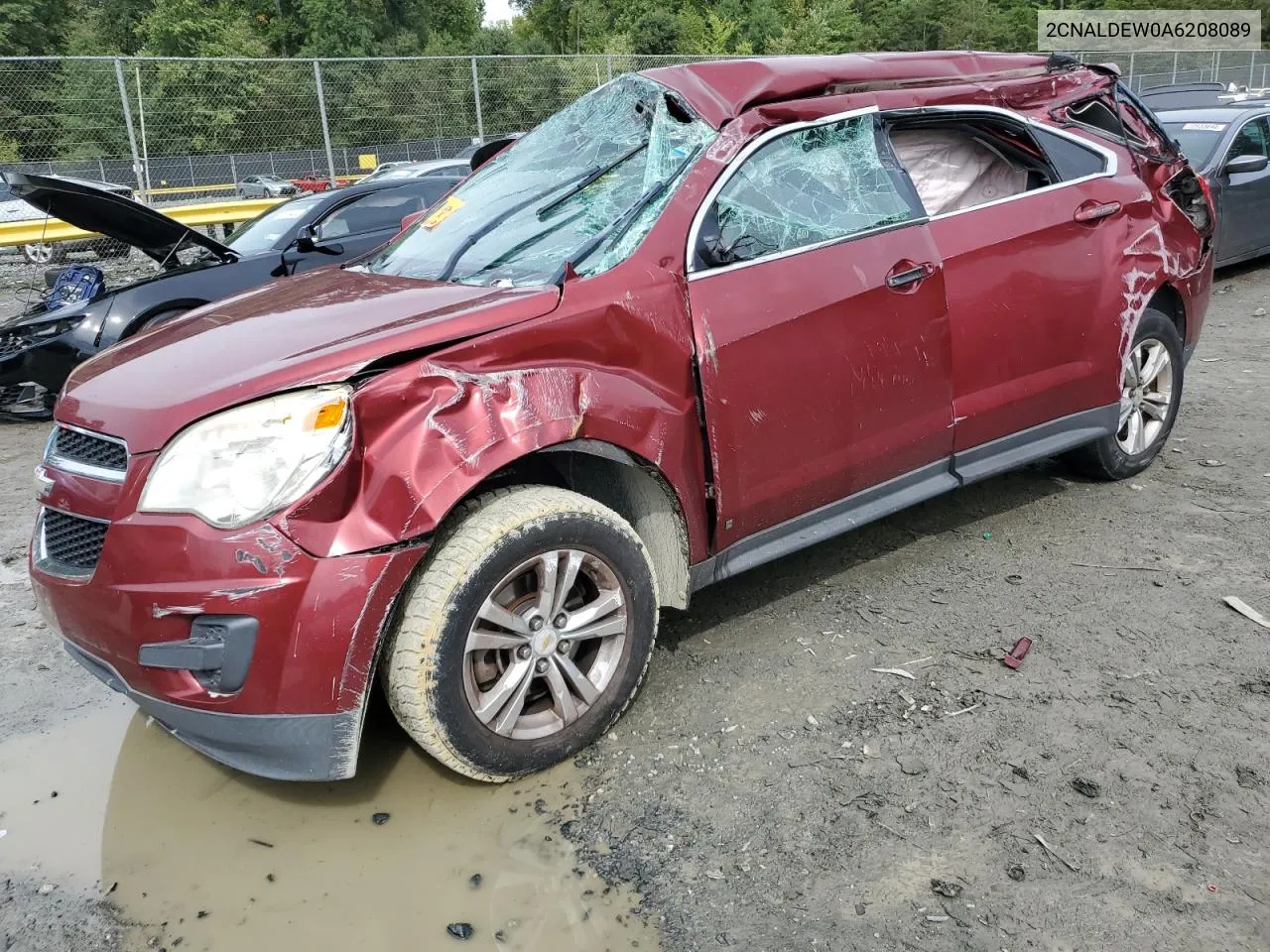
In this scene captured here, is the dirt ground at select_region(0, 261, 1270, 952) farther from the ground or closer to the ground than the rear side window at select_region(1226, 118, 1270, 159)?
closer to the ground

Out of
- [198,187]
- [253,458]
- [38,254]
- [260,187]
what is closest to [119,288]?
[253,458]

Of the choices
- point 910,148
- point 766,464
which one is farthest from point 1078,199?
point 766,464

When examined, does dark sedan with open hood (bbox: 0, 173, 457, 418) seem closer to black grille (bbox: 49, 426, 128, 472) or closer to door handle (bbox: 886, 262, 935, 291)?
black grille (bbox: 49, 426, 128, 472)

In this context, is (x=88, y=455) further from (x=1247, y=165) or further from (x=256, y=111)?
(x=256, y=111)

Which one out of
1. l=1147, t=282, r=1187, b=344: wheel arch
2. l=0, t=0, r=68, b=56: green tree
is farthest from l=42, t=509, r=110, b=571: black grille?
l=0, t=0, r=68, b=56: green tree

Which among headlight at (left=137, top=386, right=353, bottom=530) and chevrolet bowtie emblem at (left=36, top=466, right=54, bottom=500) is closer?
headlight at (left=137, top=386, right=353, bottom=530)

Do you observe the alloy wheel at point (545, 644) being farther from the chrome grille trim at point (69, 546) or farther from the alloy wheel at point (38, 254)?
the alloy wheel at point (38, 254)

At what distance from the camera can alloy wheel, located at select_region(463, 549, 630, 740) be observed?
8.21 feet

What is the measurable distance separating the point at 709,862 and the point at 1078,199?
2860 mm

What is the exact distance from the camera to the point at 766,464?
2973 mm

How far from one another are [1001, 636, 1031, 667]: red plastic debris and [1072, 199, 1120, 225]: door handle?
164 cm

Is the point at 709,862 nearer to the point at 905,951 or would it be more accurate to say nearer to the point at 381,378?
the point at 905,951

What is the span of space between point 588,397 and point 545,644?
658 mm

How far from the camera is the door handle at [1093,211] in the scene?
12.2ft
